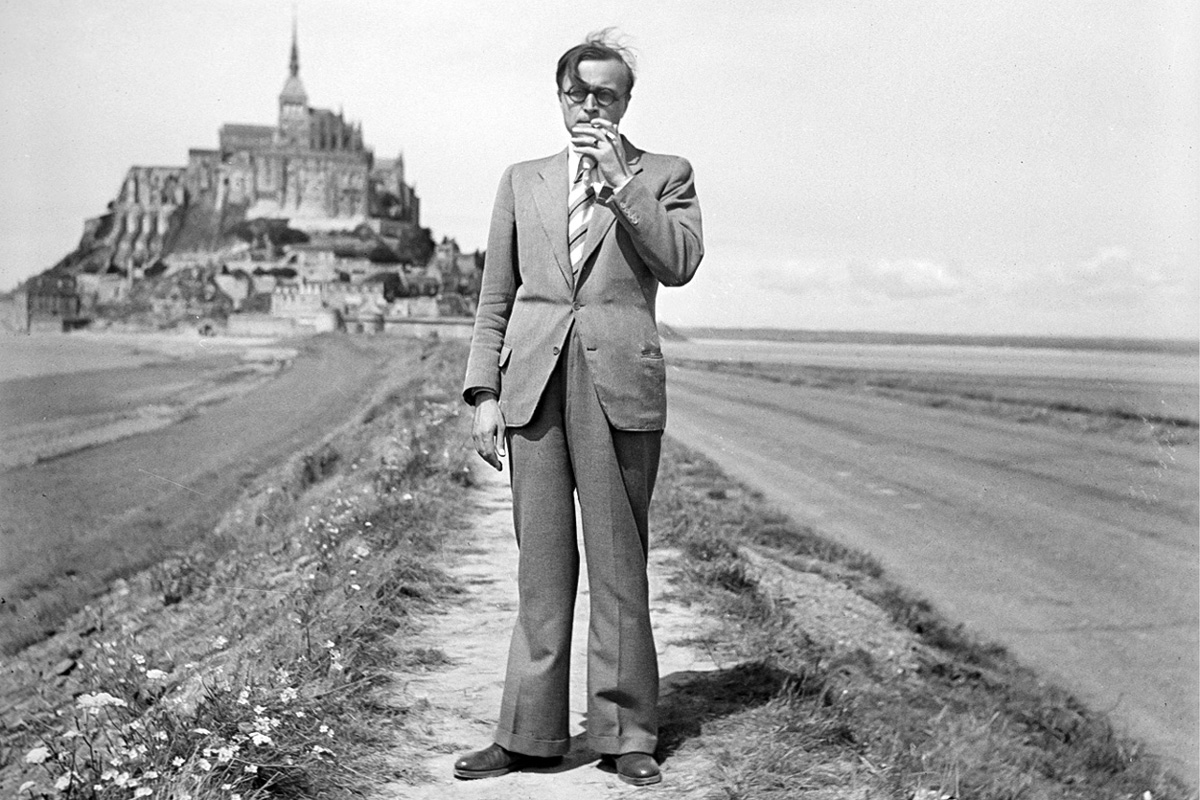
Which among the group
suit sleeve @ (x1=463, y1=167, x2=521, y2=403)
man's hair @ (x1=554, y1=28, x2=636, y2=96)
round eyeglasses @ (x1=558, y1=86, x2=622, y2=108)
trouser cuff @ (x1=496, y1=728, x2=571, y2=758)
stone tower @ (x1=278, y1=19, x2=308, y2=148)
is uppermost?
stone tower @ (x1=278, y1=19, x2=308, y2=148)

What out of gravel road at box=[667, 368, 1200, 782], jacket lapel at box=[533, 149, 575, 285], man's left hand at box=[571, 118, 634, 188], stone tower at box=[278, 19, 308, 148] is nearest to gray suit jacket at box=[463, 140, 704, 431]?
jacket lapel at box=[533, 149, 575, 285]

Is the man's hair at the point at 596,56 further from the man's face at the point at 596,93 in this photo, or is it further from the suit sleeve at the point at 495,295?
the suit sleeve at the point at 495,295

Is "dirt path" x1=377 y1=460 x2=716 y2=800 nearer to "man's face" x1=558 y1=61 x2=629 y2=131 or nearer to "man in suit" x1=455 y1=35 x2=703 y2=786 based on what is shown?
"man in suit" x1=455 y1=35 x2=703 y2=786

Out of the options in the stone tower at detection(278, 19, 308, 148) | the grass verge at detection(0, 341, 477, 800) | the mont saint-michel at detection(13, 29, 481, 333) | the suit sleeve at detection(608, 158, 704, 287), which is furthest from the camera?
the mont saint-michel at detection(13, 29, 481, 333)

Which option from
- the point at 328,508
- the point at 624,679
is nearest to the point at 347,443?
the point at 328,508

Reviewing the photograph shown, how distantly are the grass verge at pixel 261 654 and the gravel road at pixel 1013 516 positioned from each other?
974cm

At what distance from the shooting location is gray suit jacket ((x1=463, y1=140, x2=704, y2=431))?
9.78 ft

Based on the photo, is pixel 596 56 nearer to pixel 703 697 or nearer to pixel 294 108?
pixel 703 697

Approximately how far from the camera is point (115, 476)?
1410cm

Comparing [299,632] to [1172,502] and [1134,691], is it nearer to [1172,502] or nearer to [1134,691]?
[1134,691]

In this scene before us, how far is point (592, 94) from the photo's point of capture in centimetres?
289

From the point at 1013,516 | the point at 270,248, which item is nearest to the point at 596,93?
the point at 270,248

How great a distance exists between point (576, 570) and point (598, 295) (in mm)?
809

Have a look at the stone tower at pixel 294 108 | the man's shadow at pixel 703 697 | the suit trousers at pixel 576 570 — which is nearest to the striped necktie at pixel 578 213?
the suit trousers at pixel 576 570
